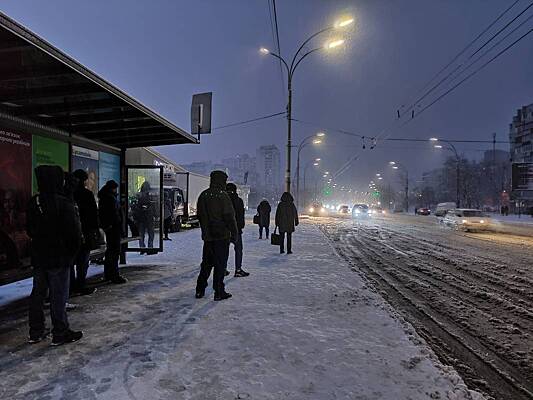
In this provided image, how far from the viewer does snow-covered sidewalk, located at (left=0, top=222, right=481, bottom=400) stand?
3348 millimetres

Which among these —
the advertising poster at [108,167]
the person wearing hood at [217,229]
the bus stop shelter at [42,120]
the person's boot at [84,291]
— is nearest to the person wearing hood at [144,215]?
the advertising poster at [108,167]

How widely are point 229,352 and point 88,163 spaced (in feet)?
19.7

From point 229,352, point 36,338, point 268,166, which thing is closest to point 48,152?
point 36,338

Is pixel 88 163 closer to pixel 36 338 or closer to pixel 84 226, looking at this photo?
pixel 84 226

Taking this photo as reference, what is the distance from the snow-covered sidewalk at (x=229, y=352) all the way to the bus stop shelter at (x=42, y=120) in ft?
6.14

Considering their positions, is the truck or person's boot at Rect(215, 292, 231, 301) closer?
person's boot at Rect(215, 292, 231, 301)

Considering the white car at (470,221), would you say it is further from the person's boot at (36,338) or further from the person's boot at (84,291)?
the person's boot at (36,338)

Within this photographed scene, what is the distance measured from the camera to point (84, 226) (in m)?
6.16

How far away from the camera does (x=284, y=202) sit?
460 inches

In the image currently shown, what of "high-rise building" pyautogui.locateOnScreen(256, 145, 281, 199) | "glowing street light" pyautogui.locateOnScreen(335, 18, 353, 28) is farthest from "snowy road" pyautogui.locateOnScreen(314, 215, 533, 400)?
"high-rise building" pyautogui.locateOnScreen(256, 145, 281, 199)

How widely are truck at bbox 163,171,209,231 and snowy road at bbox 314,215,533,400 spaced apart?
10.1 m

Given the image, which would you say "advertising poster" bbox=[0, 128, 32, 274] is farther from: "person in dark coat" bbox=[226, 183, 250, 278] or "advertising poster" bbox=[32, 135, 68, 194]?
"person in dark coat" bbox=[226, 183, 250, 278]

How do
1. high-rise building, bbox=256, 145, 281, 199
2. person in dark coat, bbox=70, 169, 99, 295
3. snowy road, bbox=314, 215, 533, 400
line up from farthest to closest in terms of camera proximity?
high-rise building, bbox=256, 145, 281, 199, person in dark coat, bbox=70, 169, 99, 295, snowy road, bbox=314, 215, 533, 400

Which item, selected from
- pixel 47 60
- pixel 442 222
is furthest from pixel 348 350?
pixel 442 222
